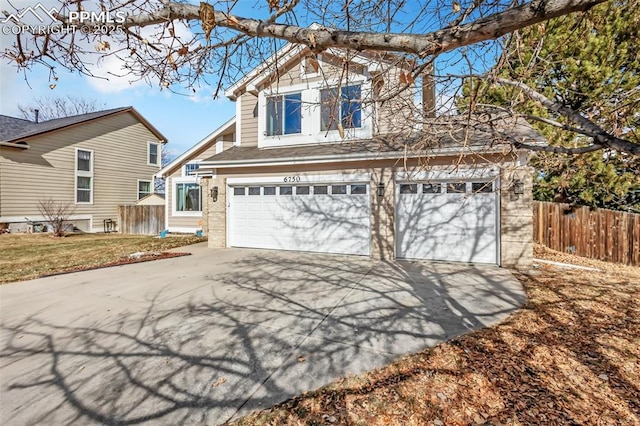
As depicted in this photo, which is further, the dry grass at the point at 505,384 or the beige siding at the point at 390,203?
the beige siding at the point at 390,203

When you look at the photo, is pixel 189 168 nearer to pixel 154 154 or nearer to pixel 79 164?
A: pixel 79 164

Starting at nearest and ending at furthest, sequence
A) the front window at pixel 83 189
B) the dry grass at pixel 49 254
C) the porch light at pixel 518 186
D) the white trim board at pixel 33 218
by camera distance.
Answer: the porch light at pixel 518 186 < the dry grass at pixel 49 254 < the white trim board at pixel 33 218 < the front window at pixel 83 189

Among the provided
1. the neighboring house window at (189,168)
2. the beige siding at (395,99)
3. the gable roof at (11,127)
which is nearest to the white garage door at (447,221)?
the beige siding at (395,99)

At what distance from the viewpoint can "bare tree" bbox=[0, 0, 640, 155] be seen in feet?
6.93

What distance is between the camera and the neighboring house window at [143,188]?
Answer: 20141mm

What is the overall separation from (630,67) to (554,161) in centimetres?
530

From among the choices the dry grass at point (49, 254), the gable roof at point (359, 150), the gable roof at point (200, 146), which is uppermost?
the gable roof at point (200, 146)

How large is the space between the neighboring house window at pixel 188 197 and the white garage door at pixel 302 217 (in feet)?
17.9

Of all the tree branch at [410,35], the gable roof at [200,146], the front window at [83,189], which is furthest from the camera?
the front window at [83,189]

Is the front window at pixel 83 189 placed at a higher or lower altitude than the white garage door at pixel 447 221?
higher

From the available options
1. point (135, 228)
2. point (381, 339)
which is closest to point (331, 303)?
point (381, 339)

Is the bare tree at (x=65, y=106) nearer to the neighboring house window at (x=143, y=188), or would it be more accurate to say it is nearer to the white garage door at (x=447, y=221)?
the neighboring house window at (x=143, y=188)

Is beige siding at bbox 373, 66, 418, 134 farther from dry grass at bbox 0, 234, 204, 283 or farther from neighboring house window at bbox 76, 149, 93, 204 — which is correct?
neighboring house window at bbox 76, 149, 93, 204

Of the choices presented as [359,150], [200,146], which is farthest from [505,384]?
[200,146]
